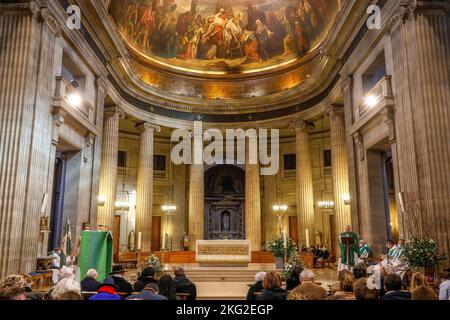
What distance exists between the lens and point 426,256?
9133mm

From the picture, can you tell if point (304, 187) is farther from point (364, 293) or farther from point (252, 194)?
point (364, 293)

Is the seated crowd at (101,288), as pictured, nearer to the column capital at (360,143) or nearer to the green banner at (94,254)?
the green banner at (94,254)

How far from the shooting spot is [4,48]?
35.8 ft

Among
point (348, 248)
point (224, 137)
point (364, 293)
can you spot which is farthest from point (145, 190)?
point (364, 293)

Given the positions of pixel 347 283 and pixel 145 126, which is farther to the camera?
pixel 145 126

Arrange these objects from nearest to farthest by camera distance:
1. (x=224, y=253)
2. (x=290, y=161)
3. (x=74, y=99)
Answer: (x=74, y=99), (x=224, y=253), (x=290, y=161)

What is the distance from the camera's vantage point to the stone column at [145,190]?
70.3 ft

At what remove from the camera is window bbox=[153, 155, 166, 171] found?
2728 centimetres

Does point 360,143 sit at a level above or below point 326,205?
above

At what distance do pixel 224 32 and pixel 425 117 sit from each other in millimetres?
16535

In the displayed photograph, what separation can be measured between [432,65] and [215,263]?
11.3 meters

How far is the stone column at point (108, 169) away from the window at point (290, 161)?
13034 millimetres

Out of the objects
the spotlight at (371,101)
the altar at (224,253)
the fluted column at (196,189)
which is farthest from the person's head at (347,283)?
the fluted column at (196,189)

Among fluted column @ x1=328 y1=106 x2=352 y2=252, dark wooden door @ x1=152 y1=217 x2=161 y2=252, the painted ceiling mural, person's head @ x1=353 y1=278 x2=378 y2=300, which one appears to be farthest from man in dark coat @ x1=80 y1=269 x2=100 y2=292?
dark wooden door @ x1=152 y1=217 x2=161 y2=252
